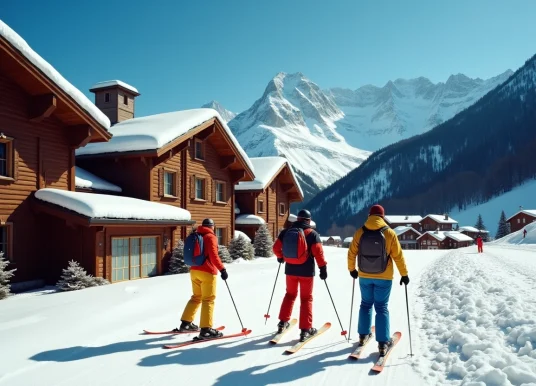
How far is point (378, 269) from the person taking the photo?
5.74 meters

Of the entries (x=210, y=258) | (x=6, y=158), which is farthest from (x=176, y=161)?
(x=210, y=258)

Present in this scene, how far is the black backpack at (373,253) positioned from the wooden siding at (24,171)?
11.1 metres

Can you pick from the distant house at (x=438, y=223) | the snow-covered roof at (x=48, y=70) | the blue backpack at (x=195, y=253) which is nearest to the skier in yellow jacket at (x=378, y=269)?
the blue backpack at (x=195, y=253)

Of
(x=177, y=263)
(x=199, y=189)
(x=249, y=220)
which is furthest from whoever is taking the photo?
(x=249, y=220)

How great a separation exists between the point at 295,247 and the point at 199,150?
1633 centimetres

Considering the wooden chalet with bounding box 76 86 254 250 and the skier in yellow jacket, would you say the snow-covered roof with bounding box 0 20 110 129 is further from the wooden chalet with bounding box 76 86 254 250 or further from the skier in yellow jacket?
the skier in yellow jacket

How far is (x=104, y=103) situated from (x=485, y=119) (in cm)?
18828

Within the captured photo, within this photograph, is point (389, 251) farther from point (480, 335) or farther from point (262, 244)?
point (262, 244)

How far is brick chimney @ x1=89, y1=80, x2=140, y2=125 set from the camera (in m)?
22.6

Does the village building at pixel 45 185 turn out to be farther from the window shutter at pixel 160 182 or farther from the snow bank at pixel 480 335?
the snow bank at pixel 480 335

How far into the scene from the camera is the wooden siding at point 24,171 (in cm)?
1248

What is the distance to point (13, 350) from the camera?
245 inches

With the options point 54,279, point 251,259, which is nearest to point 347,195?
point 251,259

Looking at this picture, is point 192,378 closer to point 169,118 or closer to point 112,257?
point 112,257
